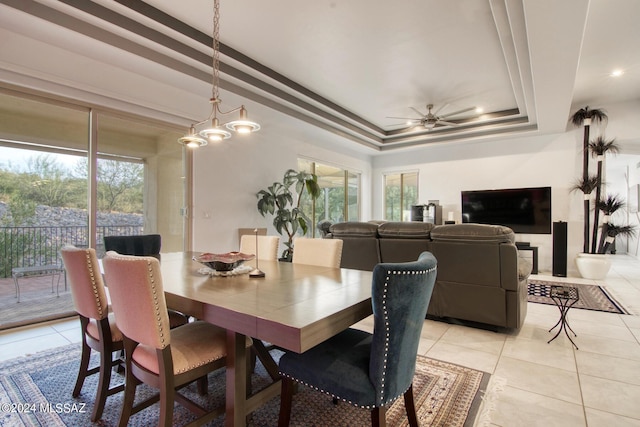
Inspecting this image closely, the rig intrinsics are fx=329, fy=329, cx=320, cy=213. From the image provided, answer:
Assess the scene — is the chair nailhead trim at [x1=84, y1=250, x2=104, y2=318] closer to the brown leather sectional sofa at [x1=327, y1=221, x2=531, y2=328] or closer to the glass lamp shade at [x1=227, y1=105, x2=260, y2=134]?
the glass lamp shade at [x1=227, y1=105, x2=260, y2=134]

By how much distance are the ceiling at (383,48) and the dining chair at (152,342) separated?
2.49 meters

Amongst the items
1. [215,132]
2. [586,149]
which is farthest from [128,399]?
[586,149]

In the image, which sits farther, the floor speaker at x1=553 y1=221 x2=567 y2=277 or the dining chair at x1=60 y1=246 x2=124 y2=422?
the floor speaker at x1=553 y1=221 x2=567 y2=277

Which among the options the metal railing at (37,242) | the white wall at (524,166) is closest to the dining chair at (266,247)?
the metal railing at (37,242)

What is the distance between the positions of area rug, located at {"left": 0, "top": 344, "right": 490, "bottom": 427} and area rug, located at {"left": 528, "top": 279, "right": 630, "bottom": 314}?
2.07 metres

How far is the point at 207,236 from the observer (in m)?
4.55

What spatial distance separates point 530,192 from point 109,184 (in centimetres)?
693

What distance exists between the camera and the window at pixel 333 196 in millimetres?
6871

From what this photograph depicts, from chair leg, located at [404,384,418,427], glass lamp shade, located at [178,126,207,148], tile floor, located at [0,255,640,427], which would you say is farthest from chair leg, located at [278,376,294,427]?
glass lamp shade, located at [178,126,207,148]

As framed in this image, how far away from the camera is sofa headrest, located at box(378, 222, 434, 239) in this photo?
3219 mm

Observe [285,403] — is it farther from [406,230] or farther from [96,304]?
[406,230]

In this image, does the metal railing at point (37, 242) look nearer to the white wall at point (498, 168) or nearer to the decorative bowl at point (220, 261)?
the decorative bowl at point (220, 261)

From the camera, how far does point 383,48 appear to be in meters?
3.69

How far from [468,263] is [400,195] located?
5.41 metres
